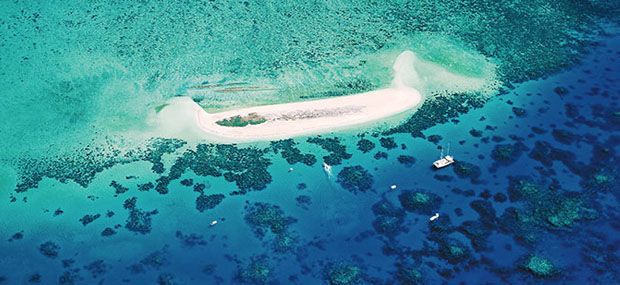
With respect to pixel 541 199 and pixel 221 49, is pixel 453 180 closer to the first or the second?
pixel 541 199

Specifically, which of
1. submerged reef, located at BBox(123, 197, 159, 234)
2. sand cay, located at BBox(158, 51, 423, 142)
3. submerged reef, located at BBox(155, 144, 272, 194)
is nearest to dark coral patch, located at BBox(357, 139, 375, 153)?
sand cay, located at BBox(158, 51, 423, 142)

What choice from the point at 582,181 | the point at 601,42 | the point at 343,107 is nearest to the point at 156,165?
the point at 343,107

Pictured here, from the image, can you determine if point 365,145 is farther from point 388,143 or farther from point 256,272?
point 256,272

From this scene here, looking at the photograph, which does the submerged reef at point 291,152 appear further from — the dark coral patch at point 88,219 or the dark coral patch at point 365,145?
the dark coral patch at point 88,219

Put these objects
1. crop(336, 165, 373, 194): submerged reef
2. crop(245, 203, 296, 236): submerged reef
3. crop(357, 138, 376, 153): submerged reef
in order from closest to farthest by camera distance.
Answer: crop(245, 203, 296, 236): submerged reef → crop(336, 165, 373, 194): submerged reef → crop(357, 138, 376, 153): submerged reef

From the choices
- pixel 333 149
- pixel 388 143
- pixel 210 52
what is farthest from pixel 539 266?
pixel 210 52

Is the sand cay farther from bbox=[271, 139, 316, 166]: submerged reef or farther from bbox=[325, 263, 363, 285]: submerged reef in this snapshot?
bbox=[325, 263, 363, 285]: submerged reef
